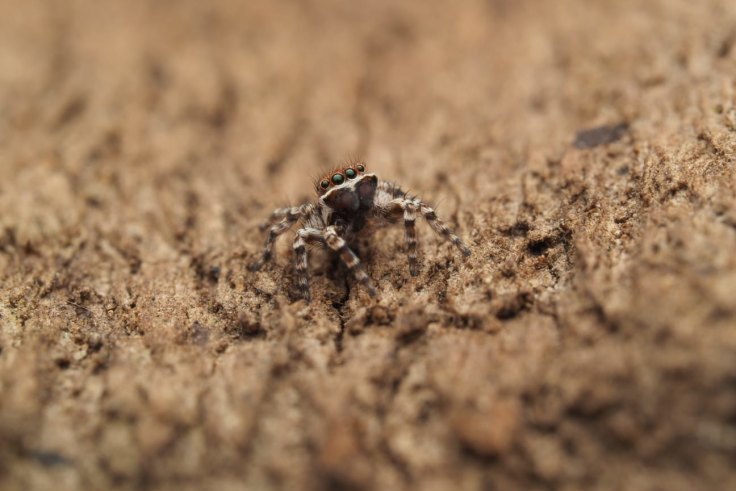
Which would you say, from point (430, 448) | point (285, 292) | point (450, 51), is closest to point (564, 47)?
point (450, 51)

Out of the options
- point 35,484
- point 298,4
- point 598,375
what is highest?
point 298,4

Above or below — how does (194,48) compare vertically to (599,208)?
above

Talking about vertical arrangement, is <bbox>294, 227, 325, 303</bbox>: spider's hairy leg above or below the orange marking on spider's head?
below

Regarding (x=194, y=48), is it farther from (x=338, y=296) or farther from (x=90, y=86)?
(x=338, y=296)

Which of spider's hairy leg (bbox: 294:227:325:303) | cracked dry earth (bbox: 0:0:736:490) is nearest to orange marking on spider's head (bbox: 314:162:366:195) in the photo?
spider's hairy leg (bbox: 294:227:325:303)

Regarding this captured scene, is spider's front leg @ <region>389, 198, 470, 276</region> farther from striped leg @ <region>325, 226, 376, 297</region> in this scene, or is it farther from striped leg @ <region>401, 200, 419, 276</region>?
striped leg @ <region>325, 226, 376, 297</region>

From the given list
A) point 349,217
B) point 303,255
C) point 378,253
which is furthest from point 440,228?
point 303,255

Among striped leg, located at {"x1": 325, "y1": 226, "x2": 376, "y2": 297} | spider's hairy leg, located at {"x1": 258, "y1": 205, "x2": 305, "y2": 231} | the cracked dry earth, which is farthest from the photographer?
spider's hairy leg, located at {"x1": 258, "y1": 205, "x2": 305, "y2": 231}
